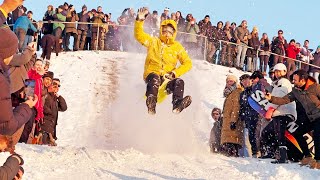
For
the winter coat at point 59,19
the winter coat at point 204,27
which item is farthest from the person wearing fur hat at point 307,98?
the winter coat at point 204,27

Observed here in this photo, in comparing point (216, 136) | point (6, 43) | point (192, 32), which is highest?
point (6, 43)

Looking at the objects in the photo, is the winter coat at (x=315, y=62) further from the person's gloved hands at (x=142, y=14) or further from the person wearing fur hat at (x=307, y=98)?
the person wearing fur hat at (x=307, y=98)

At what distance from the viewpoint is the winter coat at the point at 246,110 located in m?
9.91

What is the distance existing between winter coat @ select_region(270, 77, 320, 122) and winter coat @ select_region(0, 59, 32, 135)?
464cm

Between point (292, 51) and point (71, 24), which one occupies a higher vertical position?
point (71, 24)

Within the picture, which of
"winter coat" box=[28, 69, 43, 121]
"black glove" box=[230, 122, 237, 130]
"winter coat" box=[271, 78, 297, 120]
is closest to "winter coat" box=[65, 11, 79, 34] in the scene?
"winter coat" box=[28, 69, 43, 121]

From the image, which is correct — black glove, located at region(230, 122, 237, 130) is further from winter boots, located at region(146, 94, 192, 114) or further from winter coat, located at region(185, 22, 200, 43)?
winter coat, located at region(185, 22, 200, 43)

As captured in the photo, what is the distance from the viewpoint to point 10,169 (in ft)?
14.9

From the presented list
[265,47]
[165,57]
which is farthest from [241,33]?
[165,57]

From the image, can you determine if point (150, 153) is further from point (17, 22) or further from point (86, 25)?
point (86, 25)

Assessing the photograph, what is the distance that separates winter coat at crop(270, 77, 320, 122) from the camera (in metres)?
8.19

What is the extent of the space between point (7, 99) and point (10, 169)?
→ 54 cm

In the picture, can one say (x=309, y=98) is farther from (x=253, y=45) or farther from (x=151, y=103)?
(x=253, y=45)

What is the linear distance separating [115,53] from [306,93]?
14886 millimetres
